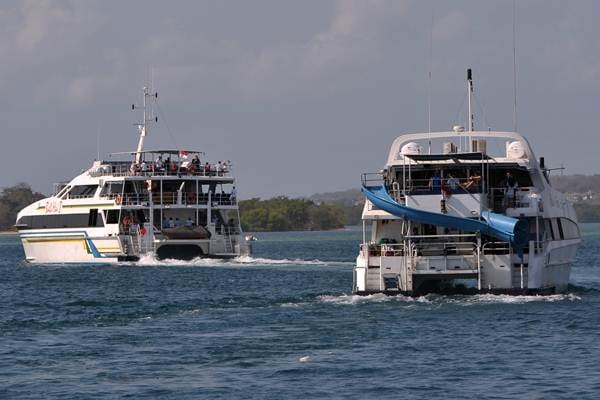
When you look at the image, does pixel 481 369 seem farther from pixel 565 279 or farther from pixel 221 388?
pixel 565 279

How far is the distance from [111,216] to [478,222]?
37.2 metres

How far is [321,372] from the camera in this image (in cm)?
2816

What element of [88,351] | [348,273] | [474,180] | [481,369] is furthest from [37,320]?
[348,273]

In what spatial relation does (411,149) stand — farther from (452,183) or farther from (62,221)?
Answer: (62,221)

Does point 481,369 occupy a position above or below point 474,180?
below

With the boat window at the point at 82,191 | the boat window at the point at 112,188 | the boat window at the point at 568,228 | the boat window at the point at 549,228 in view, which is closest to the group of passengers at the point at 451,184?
the boat window at the point at 549,228

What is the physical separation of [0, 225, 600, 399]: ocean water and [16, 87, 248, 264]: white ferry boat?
77.7 feet

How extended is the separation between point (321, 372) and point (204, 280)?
1199 inches

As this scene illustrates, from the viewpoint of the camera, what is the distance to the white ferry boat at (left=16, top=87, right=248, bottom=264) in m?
72.9

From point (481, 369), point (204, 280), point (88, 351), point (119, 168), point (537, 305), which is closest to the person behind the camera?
point (481, 369)

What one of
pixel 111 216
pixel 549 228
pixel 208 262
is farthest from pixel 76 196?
pixel 549 228

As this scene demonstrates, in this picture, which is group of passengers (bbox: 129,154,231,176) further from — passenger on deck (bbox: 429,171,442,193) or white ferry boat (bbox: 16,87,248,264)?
passenger on deck (bbox: 429,171,442,193)

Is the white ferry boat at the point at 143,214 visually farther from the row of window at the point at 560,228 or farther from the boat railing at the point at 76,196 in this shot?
the row of window at the point at 560,228

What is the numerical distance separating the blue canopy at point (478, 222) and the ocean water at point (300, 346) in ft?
5.84
